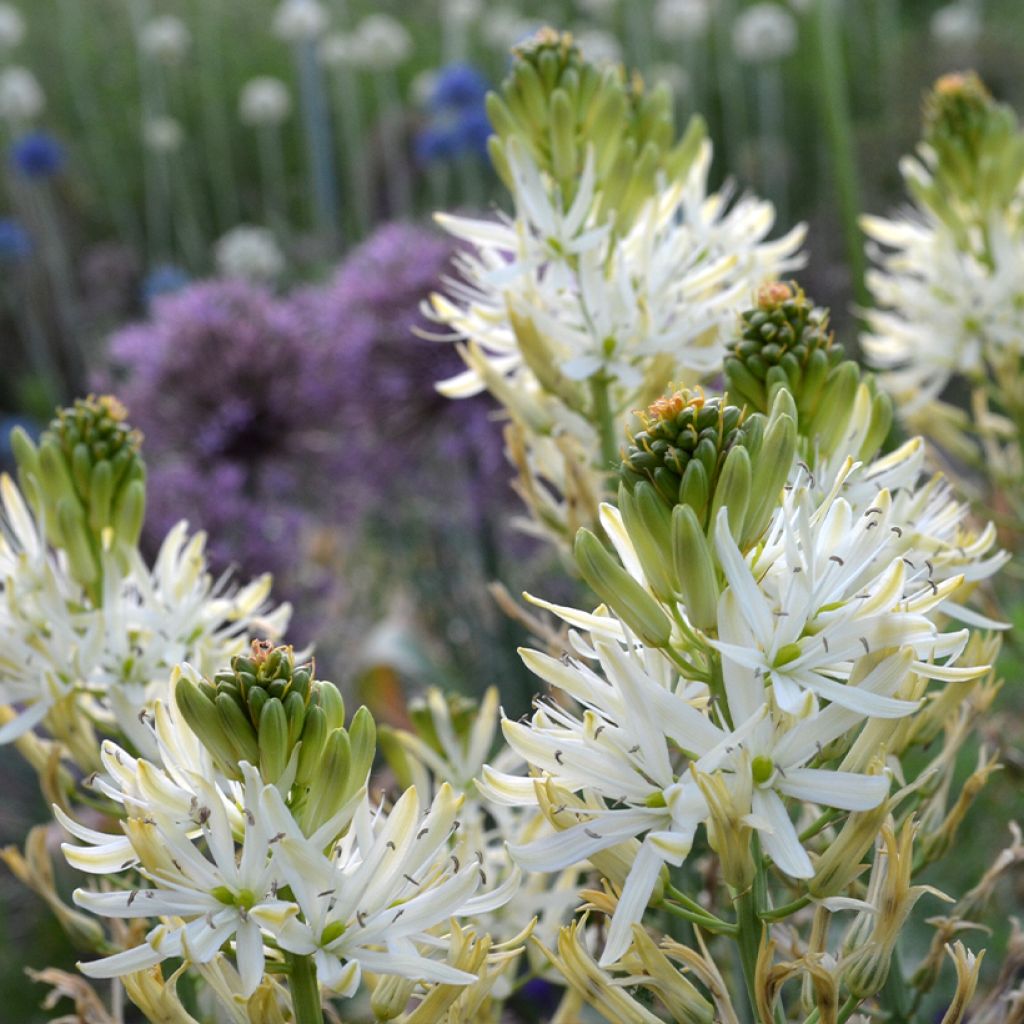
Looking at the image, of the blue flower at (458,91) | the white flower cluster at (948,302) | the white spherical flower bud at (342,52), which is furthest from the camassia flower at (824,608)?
the white spherical flower bud at (342,52)

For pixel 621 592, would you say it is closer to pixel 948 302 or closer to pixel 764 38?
pixel 948 302

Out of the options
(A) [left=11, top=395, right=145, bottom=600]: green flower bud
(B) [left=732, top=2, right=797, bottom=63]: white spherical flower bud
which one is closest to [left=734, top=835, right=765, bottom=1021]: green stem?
(A) [left=11, top=395, right=145, bottom=600]: green flower bud

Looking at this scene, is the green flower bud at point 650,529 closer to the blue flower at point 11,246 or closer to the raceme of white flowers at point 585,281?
the raceme of white flowers at point 585,281

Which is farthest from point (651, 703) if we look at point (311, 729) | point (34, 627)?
point (34, 627)

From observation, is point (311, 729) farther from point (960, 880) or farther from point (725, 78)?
point (725, 78)

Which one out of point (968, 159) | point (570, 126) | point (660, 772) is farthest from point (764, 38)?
point (660, 772)

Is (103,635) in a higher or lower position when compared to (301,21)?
lower
